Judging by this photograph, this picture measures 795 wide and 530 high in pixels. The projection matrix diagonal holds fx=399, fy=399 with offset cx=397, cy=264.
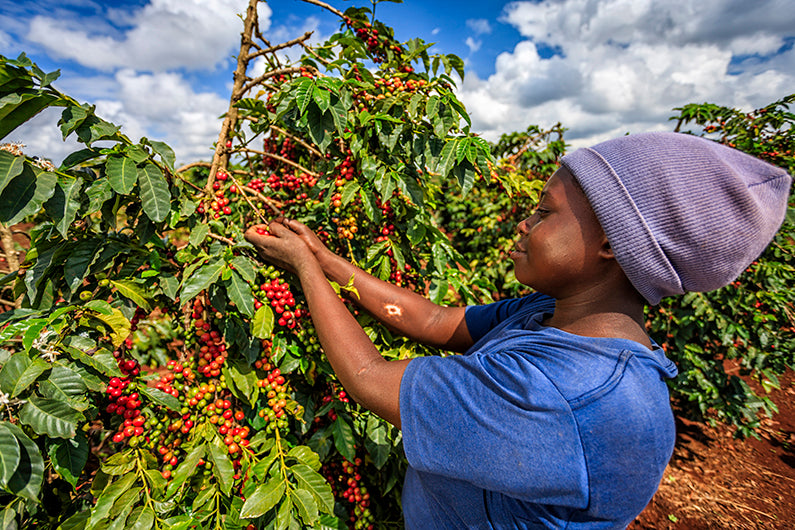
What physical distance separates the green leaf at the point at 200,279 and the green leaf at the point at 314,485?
0.76m

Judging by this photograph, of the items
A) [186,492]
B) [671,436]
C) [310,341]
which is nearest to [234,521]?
[186,492]

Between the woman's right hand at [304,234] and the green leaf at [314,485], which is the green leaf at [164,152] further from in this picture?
the green leaf at [314,485]

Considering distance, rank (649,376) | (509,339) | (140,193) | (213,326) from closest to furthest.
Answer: (649,376) → (509,339) → (140,193) → (213,326)

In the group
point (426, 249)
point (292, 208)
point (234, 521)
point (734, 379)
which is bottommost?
point (734, 379)

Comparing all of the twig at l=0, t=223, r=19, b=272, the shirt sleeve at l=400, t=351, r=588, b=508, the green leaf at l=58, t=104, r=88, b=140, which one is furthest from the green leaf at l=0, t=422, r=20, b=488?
the twig at l=0, t=223, r=19, b=272

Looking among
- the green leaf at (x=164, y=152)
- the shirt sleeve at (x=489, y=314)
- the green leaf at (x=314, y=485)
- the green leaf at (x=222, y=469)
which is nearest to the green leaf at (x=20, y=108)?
the green leaf at (x=164, y=152)

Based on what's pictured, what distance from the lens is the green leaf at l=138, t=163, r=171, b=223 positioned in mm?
1430

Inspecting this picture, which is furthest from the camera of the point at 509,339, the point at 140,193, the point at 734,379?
the point at 734,379

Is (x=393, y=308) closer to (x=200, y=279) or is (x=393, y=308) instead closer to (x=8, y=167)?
(x=200, y=279)

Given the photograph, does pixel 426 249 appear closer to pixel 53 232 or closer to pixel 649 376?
pixel 649 376

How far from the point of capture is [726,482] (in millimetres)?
4039

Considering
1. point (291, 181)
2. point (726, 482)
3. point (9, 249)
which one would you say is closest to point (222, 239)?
point (291, 181)

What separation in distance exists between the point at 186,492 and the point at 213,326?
0.64m

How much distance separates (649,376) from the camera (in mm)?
954
